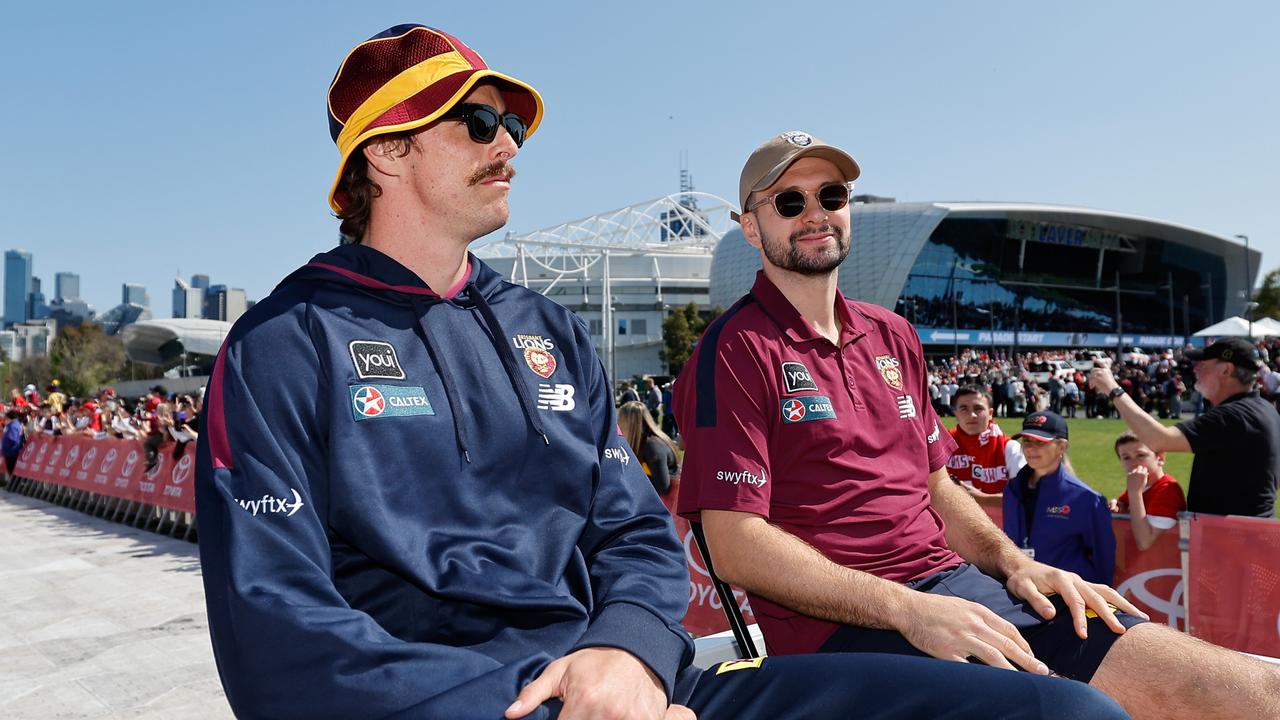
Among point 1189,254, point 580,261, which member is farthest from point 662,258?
point 1189,254

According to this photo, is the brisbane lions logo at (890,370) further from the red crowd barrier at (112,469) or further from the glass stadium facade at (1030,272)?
the glass stadium facade at (1030,272)

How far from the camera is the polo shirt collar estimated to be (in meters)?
2.71

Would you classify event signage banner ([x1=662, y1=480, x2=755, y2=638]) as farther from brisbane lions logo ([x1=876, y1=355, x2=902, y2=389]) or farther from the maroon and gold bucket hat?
the maroon and gold bucket hat

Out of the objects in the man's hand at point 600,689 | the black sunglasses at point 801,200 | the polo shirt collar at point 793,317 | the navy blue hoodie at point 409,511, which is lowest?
the man's hand at point 600,689

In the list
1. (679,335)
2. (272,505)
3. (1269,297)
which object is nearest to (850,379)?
(272,505)

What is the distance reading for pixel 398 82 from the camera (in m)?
1.84

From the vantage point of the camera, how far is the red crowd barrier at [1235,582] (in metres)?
5.17

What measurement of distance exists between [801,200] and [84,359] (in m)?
98.3

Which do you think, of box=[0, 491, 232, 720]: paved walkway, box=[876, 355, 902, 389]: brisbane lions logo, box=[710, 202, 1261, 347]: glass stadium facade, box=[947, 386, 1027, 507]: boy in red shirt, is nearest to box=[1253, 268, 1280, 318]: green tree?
box=[710, 202, 1261, 347]: glass stadium facade

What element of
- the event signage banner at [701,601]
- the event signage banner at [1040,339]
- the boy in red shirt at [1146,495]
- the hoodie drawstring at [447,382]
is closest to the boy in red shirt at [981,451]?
the boy in red shirt at [1146,495]

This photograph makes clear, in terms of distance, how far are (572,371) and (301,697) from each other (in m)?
0.86

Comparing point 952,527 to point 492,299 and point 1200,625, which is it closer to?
point 492,299

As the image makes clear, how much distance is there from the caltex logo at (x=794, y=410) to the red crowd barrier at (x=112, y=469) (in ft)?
31.7

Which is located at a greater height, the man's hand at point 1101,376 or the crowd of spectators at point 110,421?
the man's hand at point 1101,376
